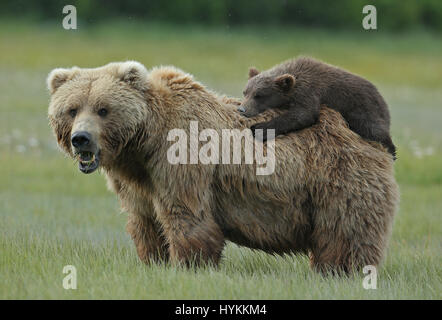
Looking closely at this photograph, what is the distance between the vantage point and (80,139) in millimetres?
5859

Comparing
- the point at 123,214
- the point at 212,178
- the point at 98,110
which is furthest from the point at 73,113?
the point at 123,214

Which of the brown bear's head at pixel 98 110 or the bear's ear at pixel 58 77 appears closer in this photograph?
the brown bear's head at pixel 98 110

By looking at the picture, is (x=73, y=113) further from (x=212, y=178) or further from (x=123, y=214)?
(x=123, y=214)

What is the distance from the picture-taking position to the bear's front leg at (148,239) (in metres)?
6.71

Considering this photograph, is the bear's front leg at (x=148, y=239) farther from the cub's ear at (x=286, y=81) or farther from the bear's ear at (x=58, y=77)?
the cub's ear at (x=286, y=81)

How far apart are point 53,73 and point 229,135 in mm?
1644

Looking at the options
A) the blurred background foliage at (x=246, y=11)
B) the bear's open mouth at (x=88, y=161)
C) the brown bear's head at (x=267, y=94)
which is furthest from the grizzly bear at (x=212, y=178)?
the blurred background foliage at (x=246, y=11)

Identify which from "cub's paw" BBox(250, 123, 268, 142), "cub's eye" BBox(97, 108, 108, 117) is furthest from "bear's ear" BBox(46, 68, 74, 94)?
"cub's paw" BBox(250, 123, 268, 142)

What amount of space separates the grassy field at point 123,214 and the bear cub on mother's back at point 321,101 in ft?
4.48

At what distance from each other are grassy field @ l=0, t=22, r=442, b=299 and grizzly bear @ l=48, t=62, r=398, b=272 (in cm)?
31

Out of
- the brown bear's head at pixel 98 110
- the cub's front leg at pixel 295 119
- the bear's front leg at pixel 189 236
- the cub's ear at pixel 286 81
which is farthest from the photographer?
the cub's ear at pixel 286 81

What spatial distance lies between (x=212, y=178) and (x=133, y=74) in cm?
114

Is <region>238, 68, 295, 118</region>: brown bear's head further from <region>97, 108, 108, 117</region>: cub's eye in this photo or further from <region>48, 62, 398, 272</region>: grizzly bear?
<region>97, 108, 108, 117</region>: cub's eye

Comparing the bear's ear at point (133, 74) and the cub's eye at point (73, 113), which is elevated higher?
the bear's ear at point (133, 74)
